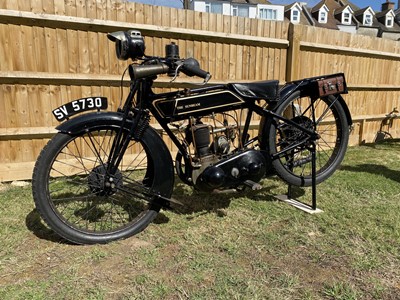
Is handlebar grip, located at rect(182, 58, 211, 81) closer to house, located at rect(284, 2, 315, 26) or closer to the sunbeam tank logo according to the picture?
the sunbeam tank logo

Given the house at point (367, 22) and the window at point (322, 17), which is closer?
the window at point (322, 17)

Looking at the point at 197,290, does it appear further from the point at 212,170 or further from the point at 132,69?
the point at 132,69

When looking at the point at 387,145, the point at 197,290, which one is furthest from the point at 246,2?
the point at 197,290

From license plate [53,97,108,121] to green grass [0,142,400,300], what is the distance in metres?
0.86

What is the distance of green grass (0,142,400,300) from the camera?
1.85 metres

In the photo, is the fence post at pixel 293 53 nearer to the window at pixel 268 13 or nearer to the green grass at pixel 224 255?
the green grass at pixel 224 255

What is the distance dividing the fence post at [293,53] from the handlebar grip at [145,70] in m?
3.06

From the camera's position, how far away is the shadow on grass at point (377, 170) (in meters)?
3.99

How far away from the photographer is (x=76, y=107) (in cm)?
231

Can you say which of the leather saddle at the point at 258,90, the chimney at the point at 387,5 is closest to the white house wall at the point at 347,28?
the chimney at the point at 387,5

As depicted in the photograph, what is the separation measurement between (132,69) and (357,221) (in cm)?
205

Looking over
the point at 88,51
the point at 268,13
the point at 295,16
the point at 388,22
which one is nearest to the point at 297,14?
the point at 295,16

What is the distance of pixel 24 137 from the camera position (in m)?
3.66

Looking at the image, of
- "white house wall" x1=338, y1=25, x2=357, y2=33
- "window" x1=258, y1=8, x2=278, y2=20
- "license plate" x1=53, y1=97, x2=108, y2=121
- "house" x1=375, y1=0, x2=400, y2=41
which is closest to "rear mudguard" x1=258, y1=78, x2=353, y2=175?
"license plate" x1=53, y1=97, x2=108, y2=121
